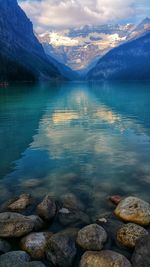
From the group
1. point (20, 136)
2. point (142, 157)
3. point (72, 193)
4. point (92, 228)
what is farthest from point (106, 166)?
point (20, 136)

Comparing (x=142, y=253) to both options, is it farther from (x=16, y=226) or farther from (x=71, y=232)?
(x=16, y=226)

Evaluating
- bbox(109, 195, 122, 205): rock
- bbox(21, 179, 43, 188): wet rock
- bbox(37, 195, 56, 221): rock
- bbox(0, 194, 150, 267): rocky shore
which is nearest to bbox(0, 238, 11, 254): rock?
bbox(0, 194, 150, 267): rocky shore

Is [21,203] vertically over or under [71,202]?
over

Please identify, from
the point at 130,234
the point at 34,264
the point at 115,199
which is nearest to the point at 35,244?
the point at 34,264

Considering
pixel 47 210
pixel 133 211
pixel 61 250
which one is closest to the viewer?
pixel 61 250

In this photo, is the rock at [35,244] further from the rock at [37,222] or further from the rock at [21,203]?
the rock at [21,203]

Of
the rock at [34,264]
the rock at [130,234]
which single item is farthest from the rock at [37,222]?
the rock at [130,234]
